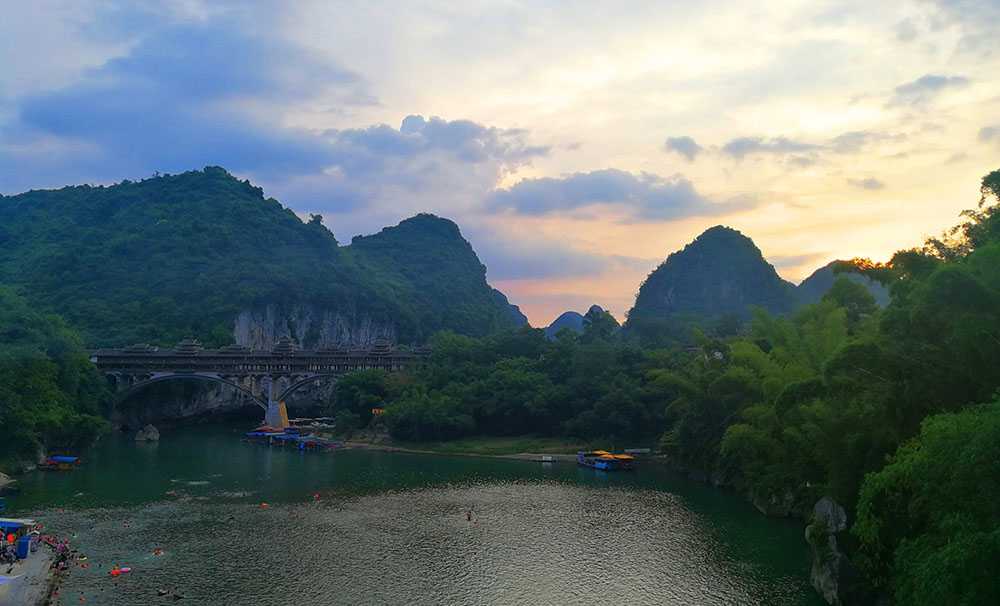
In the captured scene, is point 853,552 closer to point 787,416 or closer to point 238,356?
point 787,416

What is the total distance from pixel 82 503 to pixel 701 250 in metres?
131

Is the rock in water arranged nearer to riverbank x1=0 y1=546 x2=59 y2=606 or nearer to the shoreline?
riverbank x1=0 y1=546 x2=59 y2=606

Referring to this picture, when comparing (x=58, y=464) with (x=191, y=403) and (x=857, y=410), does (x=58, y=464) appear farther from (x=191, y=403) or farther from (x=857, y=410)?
(x=857, y=410)

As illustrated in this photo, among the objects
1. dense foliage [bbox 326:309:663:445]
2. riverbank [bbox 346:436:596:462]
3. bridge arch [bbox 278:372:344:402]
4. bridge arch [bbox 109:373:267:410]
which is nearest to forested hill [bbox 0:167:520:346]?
bridge arch [bbox 109:373:267:410]

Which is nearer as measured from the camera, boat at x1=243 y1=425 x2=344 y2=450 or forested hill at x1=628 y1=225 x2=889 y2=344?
A: boat at x1=243 y1=425 x2=344 y2=450

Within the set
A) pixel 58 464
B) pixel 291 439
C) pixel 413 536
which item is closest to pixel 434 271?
pixel 291 439

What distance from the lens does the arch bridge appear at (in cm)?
7594

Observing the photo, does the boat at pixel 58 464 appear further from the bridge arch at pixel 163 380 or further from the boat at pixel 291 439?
the bridge arch at pixel 163 380

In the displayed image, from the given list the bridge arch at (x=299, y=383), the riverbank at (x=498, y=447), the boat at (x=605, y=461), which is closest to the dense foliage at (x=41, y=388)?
the bridge arch at (x=299, y=383)

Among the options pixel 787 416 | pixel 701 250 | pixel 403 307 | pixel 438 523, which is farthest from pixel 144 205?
pixel 787 416

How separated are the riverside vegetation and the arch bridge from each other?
9.12 metres

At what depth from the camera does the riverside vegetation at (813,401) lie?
15.9 meters

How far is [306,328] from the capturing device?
397ft

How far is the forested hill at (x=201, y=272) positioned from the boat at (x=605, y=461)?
59.4 meters
